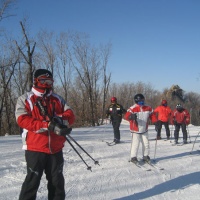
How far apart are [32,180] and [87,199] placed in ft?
4.89

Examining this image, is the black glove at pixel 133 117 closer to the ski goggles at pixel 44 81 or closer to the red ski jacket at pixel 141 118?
the red ski jacket at pixel 141 118

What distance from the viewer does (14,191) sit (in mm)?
5363

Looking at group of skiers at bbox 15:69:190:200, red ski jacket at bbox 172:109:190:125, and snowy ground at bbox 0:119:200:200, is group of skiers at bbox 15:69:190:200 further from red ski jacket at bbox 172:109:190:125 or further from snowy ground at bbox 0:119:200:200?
red ski jacket at bbox 172:109:190:125

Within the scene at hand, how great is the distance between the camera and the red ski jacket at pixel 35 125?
3.83 meters

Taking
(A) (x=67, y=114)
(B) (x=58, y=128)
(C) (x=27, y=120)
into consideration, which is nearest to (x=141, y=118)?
(A) (x=67, y=114)

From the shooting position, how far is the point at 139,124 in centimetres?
798

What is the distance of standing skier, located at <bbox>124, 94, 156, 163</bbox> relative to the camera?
7945 mm

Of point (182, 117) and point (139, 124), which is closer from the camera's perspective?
point (139, 124)

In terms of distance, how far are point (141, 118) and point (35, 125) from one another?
469 cm

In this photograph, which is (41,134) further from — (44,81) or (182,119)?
(182,119)

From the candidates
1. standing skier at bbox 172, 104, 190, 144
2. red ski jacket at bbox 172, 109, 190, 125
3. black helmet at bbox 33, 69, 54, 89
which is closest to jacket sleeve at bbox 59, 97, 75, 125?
black helmet at bbox 33, 69, 54, 89

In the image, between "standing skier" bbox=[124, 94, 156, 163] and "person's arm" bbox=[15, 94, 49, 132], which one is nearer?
"person's arm" bbox=[15, 94, 49, 132]

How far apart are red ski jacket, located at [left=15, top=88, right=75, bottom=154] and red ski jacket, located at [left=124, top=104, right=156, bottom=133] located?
165 inches

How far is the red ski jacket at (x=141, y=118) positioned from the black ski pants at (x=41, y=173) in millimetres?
4180
